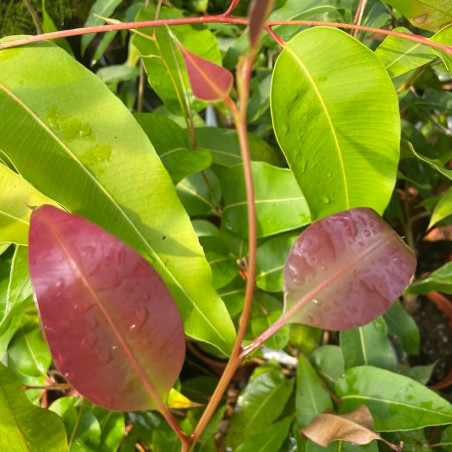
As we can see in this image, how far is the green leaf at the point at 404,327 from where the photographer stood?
0.78m

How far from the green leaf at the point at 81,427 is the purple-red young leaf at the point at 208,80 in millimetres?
507

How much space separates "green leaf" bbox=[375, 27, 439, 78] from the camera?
51cm

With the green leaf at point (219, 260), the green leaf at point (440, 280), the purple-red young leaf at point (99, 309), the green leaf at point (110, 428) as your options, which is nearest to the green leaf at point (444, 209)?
the green leaf at point (440, 280)

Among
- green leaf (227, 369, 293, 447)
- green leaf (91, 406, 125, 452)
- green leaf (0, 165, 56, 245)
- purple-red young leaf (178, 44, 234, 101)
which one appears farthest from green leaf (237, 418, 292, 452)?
purple-red young leaf (178, 44, 234, 101)

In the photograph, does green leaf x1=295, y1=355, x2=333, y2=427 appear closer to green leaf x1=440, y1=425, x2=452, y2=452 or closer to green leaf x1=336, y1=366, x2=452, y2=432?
green leaf x1=336, y1=366, x2=452, y2=432

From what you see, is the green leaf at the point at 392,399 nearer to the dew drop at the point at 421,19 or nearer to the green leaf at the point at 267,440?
the green leaf at the point at 267,440

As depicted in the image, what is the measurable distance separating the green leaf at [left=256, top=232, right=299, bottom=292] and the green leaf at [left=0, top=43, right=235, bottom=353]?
0.81ft

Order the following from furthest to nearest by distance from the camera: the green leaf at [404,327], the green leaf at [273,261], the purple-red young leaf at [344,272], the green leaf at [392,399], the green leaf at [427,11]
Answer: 1. the green leaf at [404,327]
2. the green leaf at [273,261]
3. the green leaf at [392,399]
4. the green leaf at [427,11]
5. the purple-red young leaf at [344,272]

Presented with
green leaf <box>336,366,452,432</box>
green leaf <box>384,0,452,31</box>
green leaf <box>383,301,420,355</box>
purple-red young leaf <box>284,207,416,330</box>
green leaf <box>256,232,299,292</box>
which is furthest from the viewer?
green leaf <box>383,301,420,355</box>

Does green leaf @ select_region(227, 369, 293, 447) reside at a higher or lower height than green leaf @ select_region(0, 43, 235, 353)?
lower

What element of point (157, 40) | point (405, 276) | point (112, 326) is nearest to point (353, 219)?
point (405, 276)

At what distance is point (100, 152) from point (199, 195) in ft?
0.96

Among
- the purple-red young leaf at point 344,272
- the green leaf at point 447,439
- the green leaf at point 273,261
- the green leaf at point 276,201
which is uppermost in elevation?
the purple-red young leaf at point 344,272

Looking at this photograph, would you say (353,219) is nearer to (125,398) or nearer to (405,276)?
(405,276)
